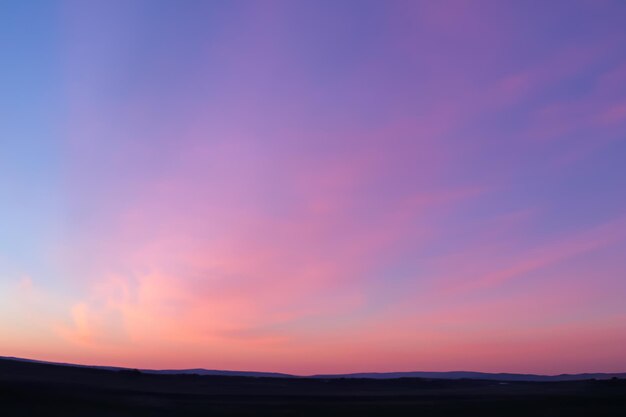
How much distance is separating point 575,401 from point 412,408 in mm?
13061

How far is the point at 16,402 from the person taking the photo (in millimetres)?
28016

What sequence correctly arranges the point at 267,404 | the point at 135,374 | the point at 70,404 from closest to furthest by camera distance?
1. the point at 70,404
2. the point at 267,404
3. the point at 135,374

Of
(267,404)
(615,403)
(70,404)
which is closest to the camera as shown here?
(70,404)

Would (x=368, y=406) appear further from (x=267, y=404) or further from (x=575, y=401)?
(x=575, y=401)

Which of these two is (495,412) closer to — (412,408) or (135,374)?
(412,408)

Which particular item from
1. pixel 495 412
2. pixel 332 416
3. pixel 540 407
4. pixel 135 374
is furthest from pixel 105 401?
pixel 135 374

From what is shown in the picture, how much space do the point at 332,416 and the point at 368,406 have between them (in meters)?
7.72

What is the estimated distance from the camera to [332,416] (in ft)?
107

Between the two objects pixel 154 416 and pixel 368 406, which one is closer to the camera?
pixel 154 416

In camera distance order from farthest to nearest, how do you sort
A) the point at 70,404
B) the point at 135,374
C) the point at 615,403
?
the point at 135,374
the point at 615,403
the point at 70,404

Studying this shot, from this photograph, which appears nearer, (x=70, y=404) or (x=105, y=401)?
(x=70, y=404)

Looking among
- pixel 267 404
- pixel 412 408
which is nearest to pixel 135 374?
Result: pixel 267 404

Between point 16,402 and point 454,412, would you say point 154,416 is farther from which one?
point 454,412

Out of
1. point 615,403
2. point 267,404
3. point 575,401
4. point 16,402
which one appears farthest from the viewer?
point 575,401
